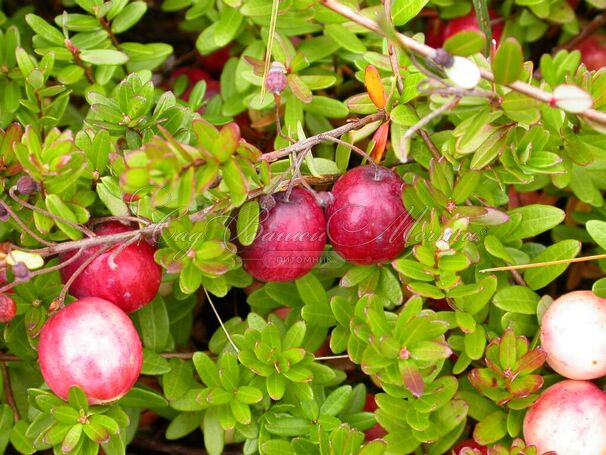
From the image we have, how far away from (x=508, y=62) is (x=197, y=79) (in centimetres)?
145

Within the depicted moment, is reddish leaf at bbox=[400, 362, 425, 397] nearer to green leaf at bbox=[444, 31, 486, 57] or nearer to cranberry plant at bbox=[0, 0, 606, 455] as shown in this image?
cranberry plant at bbox=[0, 0, 606, 455]

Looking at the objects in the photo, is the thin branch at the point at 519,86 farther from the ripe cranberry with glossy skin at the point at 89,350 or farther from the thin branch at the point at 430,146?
the ripe cranberry with glossy skin at the point at 89,350

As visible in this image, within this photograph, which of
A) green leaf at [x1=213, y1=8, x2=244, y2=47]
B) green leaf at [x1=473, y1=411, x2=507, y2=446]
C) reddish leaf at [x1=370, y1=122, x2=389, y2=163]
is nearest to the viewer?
green leaf at [x1=473, y1=411, x2=507, y2=446]

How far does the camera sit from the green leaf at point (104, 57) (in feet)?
7.73

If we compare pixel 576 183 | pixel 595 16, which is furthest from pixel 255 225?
pixel 595 16

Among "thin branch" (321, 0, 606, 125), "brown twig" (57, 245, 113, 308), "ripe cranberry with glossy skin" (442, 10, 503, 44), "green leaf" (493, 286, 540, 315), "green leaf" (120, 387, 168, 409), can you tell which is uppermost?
"thin branch" (321, 0, 606, 125)

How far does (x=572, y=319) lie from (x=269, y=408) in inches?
32.6

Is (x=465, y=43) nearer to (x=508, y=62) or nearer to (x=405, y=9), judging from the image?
(x=508, y=62)

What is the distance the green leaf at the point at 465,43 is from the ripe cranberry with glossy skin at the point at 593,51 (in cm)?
124

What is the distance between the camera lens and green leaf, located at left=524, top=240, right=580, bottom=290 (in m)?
2.12

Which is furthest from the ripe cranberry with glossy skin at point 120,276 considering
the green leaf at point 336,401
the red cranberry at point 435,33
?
the red cranberry at point 435,33

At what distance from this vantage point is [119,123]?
6.99 ft

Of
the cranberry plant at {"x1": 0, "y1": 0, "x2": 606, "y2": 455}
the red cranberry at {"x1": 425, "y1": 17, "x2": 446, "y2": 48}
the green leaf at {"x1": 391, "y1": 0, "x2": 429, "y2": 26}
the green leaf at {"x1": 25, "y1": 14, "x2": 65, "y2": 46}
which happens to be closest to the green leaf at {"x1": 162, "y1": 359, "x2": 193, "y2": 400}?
the cranberry plant at {"x1": 0, "y1": 0, "x2": 606, "y2": 455}

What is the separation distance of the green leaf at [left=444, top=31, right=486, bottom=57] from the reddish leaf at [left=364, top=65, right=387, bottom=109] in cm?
37
